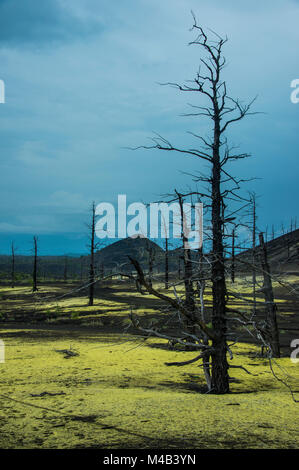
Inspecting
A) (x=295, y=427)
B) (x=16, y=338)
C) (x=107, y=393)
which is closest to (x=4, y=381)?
(x=107, y=393)

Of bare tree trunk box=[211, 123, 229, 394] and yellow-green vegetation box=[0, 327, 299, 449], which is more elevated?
bare tree trunk box=[211, 123, 229, 394]

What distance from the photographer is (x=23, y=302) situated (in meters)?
40.2

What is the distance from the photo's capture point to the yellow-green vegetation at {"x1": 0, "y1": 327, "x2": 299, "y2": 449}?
5945 mm

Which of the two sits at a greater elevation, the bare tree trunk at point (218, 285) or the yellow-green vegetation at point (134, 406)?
the bare tree trunk at point (218, 285)

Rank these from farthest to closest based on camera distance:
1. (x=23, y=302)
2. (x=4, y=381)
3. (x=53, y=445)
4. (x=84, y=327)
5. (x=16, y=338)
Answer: (x=23, y=302), (x=84, y=327), (x=16, y=338), (x=4, y=381), (x=53, y=445)

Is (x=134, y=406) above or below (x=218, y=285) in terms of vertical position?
Answer: below

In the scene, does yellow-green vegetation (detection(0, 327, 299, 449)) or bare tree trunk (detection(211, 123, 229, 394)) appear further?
bare tree trunk (detection(211, 123, 229, 394))

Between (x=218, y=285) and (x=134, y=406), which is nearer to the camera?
(x=134, y=406)

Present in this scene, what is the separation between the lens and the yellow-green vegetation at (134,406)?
5.95 meters

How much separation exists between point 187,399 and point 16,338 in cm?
1415

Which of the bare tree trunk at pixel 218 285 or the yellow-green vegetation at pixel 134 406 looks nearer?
the yellow-green vegetation at pixel 134 406

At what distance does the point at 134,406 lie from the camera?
7.71 m

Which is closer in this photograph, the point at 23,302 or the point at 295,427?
the point at 295,427
